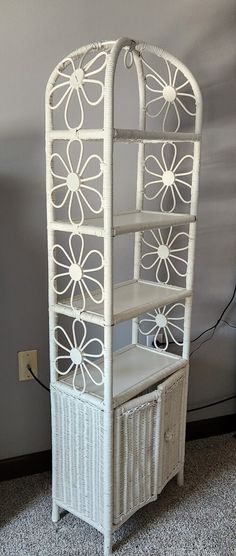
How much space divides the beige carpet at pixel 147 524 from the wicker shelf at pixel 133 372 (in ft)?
1.45

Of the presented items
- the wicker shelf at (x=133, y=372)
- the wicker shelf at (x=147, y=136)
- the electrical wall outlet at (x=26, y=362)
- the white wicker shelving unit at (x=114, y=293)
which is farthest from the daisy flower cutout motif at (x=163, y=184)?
the electrical wall outlet at (x=26, y=362)

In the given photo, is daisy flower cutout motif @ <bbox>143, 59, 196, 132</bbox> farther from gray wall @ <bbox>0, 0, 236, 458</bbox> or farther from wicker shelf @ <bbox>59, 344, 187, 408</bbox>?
wicker shelf @ <bbox>59, 344, 187, 408</bbox>

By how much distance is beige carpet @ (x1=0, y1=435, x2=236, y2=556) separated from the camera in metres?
1.52

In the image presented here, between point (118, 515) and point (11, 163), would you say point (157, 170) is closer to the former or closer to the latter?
point (11, 163)

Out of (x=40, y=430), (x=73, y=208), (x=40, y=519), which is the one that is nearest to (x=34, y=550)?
(x=40, y=519)

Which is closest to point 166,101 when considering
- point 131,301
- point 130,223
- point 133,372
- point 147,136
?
point 147,136

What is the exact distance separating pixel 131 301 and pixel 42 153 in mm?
537

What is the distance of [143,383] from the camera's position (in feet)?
→ 5.00

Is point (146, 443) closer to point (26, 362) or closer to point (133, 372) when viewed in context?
point (133, 372)

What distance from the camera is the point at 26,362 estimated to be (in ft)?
5.74

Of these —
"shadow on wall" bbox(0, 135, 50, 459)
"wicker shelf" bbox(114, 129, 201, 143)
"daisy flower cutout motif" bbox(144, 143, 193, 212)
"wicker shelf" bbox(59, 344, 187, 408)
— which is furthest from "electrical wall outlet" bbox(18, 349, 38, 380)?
"wicker shelf" bbox(114, 129, 201, 143)

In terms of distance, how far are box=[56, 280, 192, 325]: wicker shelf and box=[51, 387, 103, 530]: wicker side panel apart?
0.26 metres

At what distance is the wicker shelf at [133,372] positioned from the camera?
4.78 feet

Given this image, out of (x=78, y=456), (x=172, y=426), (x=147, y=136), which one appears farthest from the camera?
(x=172, y=426)
